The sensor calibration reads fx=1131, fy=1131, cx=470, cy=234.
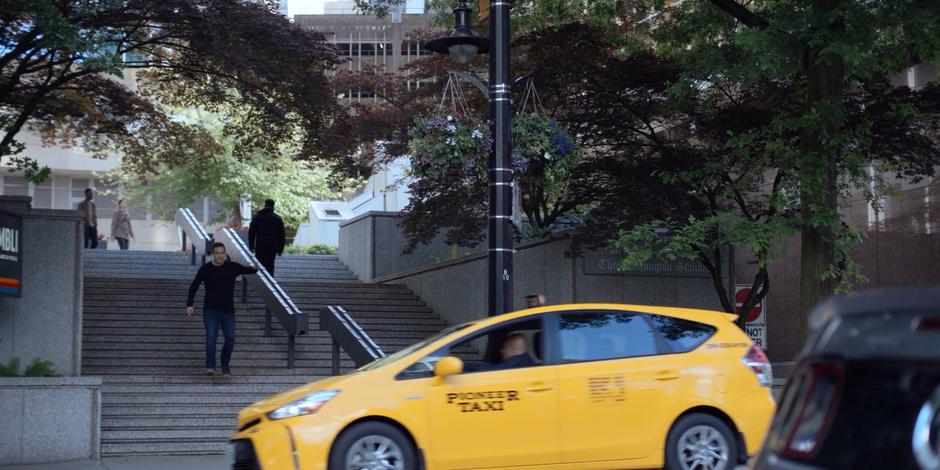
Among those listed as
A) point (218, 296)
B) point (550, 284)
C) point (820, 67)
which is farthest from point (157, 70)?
point (820, 67)

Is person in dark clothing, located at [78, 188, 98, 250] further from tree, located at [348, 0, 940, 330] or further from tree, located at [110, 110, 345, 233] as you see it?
tree, located at [110, 110, 345, 233]

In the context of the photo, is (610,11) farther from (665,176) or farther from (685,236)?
(685,236)

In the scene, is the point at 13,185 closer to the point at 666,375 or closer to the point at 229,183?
the point at 229,183

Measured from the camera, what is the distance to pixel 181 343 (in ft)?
55.5

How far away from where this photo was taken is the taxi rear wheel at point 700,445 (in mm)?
8844

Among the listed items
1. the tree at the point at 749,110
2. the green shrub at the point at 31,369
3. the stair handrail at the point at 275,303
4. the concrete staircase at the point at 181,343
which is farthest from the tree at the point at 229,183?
the green shrub at the point at 31,369

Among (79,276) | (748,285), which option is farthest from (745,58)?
(79,276)

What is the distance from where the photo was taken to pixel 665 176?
615 inches

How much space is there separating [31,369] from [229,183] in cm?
2695

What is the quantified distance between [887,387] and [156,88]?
58.9 feet

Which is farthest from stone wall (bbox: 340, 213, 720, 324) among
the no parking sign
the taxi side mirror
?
the taxi side mirror

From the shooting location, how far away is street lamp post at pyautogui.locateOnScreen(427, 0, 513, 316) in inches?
424

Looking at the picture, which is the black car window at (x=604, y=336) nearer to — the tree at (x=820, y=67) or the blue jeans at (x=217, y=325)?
the tree at (x=820, y=67)

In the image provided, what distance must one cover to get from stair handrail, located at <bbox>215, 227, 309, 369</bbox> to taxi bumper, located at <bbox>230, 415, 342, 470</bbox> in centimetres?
694
